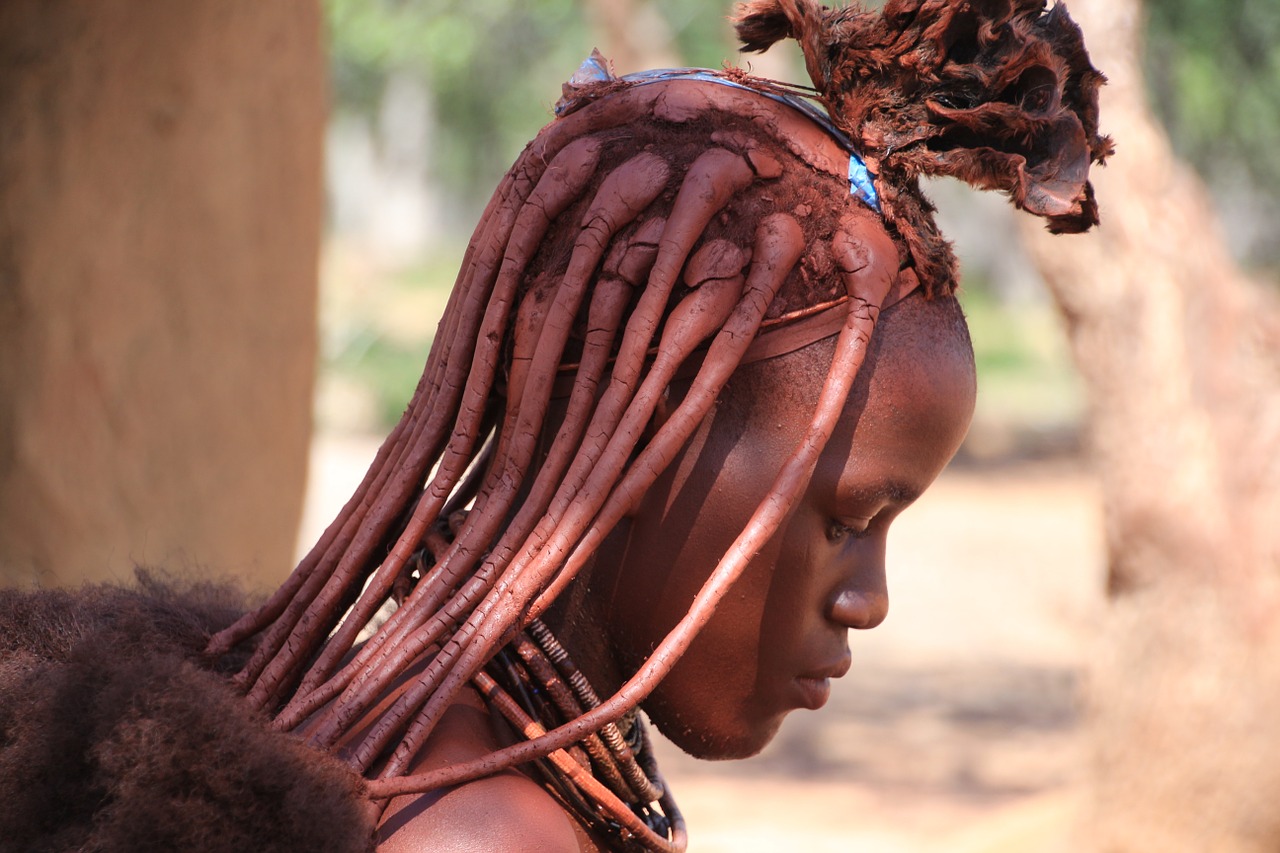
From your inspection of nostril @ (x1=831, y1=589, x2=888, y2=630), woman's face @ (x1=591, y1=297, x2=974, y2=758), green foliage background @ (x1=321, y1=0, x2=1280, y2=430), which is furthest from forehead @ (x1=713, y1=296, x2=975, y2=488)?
green foliage background @ (x1=321, y1=0, x2=1280, y2=430)

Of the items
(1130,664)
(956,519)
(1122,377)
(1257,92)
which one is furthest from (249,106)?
(1257,92)

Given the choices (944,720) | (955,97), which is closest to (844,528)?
(955,97)

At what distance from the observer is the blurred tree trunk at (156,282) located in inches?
132

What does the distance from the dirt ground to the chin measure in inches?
140

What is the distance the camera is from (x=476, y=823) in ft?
5.16

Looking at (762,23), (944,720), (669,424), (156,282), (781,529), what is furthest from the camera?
(944,720)

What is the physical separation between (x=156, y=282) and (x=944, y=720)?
618 cm

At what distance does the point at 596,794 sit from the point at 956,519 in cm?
1160

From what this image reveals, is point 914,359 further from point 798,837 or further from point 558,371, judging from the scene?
point 798,837

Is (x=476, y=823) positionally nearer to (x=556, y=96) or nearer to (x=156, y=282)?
(x=156, y=282)

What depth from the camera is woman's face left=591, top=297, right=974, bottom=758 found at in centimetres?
179

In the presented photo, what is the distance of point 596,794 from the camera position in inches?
69.9

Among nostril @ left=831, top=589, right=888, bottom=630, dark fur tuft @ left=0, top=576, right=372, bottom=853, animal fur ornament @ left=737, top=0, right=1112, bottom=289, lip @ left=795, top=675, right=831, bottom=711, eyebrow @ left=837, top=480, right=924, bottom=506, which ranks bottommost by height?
dark fur tuft @ left=0, top=576, right=372, bottom=853

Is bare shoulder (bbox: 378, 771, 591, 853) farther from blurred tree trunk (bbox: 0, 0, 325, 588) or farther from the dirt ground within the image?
the dirt ground
